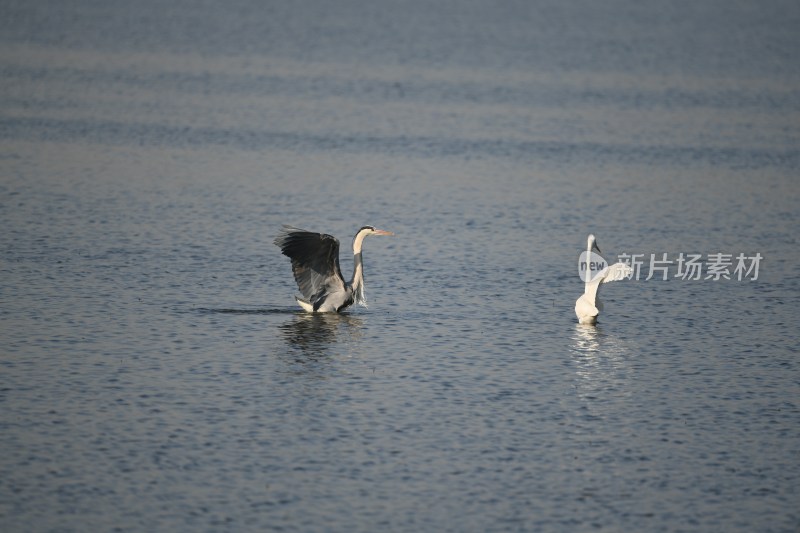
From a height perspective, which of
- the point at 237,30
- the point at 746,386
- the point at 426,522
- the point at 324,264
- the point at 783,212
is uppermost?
the point at 237,30

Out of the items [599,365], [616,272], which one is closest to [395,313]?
[616,272]

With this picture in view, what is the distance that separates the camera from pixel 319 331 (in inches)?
798

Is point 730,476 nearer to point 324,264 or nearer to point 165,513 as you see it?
point 165,513

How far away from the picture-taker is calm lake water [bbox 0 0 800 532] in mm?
14070

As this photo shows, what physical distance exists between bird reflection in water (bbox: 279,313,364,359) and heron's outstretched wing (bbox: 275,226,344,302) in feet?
1.28

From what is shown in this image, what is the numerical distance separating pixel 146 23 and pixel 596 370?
5858 centimetres

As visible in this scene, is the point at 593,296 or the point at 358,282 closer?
the point at 593,296

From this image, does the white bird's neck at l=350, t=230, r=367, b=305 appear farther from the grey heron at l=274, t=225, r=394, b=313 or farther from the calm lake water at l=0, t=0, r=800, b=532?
the calm lake water at l=0, t=0, r=800, b=532

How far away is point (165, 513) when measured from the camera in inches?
520

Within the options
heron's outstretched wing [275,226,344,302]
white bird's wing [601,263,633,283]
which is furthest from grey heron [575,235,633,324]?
heron's outstretched wing [275,226,344,302]

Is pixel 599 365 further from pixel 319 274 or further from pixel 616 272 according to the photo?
pixel 319 274

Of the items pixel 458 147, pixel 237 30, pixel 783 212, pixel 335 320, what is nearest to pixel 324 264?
pixel 335 320

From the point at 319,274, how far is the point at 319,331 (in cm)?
116

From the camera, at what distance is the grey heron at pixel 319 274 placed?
2077cm
